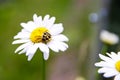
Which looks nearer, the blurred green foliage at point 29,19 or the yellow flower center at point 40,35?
the yellow flower center at point 40,35

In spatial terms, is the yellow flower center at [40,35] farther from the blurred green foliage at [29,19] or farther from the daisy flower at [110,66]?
the blurred green foliage at [29,19]

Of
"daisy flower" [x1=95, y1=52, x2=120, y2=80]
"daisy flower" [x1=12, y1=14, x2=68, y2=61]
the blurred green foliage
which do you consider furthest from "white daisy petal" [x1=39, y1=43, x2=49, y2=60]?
the blurred green foliage

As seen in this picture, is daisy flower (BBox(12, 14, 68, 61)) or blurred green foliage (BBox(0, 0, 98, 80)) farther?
blurred green foliage (BBox(0, 0, 98, 80))

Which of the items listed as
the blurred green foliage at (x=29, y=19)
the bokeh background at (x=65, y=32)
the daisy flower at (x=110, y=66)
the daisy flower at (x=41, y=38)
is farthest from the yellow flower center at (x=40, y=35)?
the blurred green foliage at (x=29, y=19)

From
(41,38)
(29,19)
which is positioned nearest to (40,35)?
(41,38)

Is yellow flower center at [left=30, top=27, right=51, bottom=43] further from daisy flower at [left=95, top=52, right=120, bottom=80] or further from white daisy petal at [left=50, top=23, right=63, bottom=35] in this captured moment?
daisy flower at [left=95, top=52, right=120, bottom=80]

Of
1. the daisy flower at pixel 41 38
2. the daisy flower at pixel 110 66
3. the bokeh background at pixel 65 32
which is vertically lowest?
the daisy flower at pixel 110 66
